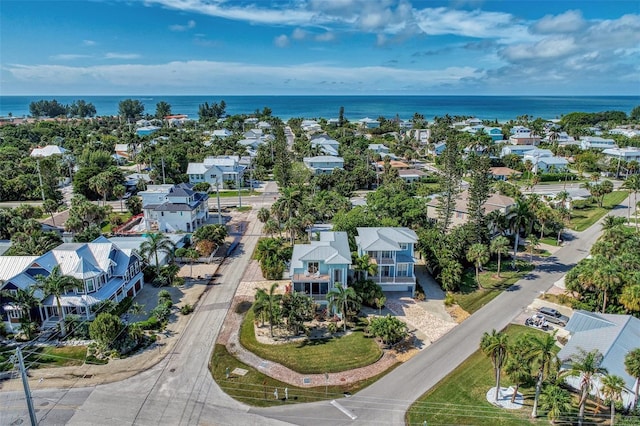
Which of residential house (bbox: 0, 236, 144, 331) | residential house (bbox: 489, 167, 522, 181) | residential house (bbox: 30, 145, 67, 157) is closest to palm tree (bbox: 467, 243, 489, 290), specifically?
residential house (bbox: 0, 236, 144, 331)

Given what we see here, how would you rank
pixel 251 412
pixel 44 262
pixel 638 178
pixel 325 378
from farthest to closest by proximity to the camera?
pixel 638 178, pixel 44 262, pixel 325 378, pixel 251 412

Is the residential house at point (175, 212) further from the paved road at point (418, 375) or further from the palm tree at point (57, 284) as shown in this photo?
the paved road at point (418, 375)

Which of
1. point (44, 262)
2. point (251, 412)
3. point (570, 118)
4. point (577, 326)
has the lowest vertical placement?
point (251, 412)

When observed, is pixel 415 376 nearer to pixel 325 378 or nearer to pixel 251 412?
pixel 325 378

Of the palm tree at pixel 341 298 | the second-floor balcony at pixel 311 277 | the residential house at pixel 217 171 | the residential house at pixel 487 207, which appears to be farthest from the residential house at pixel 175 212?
the residential house at pixel 487 207

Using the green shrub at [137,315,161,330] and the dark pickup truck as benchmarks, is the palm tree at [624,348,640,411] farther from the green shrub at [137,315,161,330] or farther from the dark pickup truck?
the green shrub at [137,315,161,330]

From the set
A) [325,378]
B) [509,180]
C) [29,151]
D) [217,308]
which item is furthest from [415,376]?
[29,151]

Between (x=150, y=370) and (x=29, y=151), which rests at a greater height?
(x=29, y=151)

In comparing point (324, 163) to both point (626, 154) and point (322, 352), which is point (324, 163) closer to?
point (322, 352)
